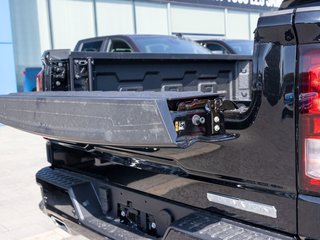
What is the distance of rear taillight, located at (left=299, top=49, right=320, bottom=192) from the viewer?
1668 mm

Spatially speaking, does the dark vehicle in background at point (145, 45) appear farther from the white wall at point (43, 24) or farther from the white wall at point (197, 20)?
the white wall at point (197, 20)

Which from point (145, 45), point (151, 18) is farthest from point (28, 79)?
point (145, 45)

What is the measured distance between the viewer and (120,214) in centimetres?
277

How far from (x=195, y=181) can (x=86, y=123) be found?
62 centimetres

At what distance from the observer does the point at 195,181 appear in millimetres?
2211

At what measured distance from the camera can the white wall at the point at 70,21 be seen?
1438 centimetres

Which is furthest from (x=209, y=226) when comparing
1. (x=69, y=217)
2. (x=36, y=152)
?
(x=36, y=152)

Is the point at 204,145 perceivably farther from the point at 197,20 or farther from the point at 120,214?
the point at 197,20

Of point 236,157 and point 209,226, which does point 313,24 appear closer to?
point 236,157

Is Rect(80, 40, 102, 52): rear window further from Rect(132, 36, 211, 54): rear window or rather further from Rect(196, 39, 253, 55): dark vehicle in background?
Rect(196, 39, 253, 55): dark vehicle in background

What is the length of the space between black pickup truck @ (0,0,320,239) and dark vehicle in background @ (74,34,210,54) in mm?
3980

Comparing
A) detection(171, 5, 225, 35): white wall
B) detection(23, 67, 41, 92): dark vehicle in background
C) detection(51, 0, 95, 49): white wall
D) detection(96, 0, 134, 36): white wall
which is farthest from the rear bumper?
detection(171, 5, 225, 35): white wall

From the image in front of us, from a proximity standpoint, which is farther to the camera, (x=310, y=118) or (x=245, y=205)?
(x=245, y=205)

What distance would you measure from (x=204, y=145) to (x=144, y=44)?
581cm
